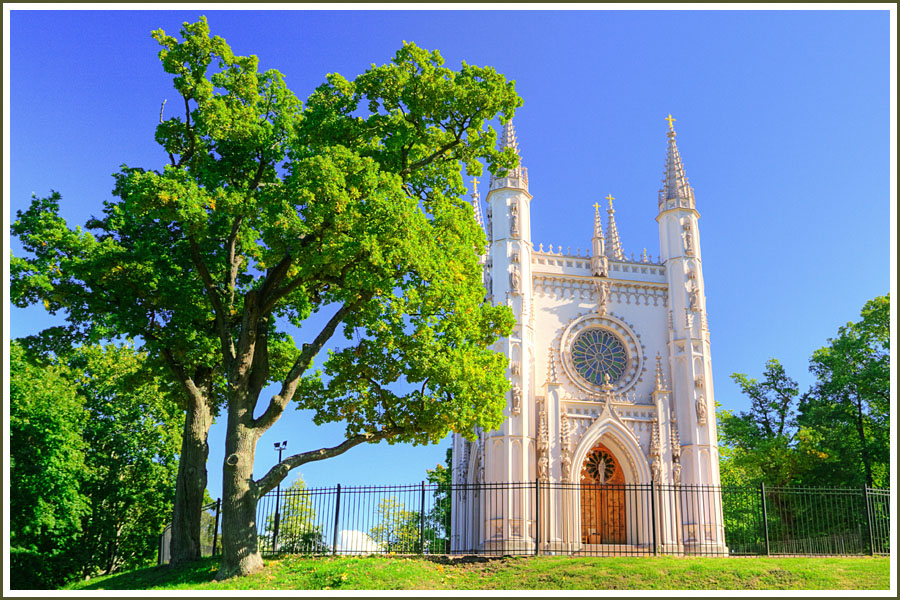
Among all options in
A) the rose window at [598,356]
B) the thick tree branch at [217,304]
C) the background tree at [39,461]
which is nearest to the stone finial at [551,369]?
the rose window at [598,356]

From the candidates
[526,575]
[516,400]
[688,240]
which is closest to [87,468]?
[516,400]

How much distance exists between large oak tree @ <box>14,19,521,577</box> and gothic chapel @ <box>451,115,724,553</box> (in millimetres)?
9870

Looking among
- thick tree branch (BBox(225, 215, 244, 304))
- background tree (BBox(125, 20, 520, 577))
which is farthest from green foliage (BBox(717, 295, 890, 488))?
thick tree branch (BBox(225, 215, 244, 304))

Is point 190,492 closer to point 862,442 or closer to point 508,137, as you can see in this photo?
point 508,137

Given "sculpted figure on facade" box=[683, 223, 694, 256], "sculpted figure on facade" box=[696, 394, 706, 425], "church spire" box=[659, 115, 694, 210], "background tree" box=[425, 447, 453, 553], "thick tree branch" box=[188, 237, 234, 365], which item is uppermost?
"church spire" box=[659, 115, 694, 210]

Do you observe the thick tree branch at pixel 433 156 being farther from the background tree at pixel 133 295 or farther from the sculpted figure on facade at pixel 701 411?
the sculpted figure on facade at pixel 701 411

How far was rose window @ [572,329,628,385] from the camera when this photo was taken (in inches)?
1115

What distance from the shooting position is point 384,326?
1499 centimetres

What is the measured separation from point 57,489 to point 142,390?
6.42 metres

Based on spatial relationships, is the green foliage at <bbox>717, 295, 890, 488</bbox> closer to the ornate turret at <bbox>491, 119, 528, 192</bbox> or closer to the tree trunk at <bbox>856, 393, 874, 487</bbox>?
Answer: the tree trunk at <bbox>856, 393, 874, 487</bbox>

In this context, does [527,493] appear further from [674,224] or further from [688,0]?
[688,0]

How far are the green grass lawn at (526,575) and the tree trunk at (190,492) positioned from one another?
0.65 m

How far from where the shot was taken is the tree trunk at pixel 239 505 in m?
13.4

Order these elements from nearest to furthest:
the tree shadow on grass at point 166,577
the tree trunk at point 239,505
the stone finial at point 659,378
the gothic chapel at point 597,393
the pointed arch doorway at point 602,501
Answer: the tree trunk at point 239,505 → the tree shadow on grass at point 166,577 → the gothic chapel at point 597,393 → the pointed arch doorway at point 602,501 → the stone finial at point 659,378
